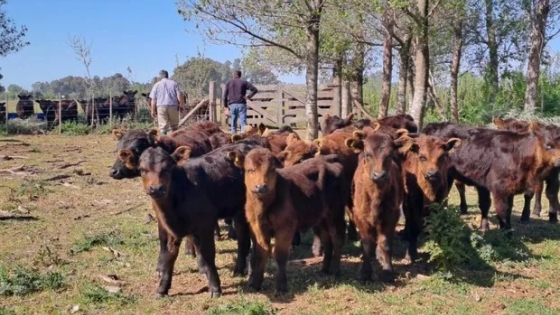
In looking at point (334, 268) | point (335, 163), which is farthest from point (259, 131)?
point (334, 268)

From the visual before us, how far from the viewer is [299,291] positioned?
659 centimetres

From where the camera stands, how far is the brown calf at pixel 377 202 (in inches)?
265

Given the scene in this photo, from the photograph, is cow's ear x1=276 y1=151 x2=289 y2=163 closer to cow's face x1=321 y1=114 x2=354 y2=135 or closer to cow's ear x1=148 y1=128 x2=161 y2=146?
cow's ear x1=148 y1=128 x2=161 y2=146

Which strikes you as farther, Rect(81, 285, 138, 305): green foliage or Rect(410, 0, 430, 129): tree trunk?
Rect(410, 0, 430, 129): tree trunk

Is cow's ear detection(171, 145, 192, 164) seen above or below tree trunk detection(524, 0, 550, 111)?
→ below

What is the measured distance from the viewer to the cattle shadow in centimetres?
673

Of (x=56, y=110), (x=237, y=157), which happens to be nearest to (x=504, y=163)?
(x=237, y=157)

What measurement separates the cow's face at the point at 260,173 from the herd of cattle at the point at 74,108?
78.6 feet

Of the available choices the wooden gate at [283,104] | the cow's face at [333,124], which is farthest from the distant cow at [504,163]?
the wooden gate at [283,104]

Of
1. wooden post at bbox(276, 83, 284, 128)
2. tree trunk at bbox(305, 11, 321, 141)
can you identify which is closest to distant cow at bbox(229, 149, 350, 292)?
tree trunk at bbox(305, 11, 321, 141)

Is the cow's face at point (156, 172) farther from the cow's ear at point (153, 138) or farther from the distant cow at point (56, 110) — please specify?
the distant cow at point (56, 110)

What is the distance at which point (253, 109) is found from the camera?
2814 centimetres

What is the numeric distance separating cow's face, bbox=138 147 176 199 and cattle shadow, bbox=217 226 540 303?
1480 mm

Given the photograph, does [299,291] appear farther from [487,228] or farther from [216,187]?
[487,228]
